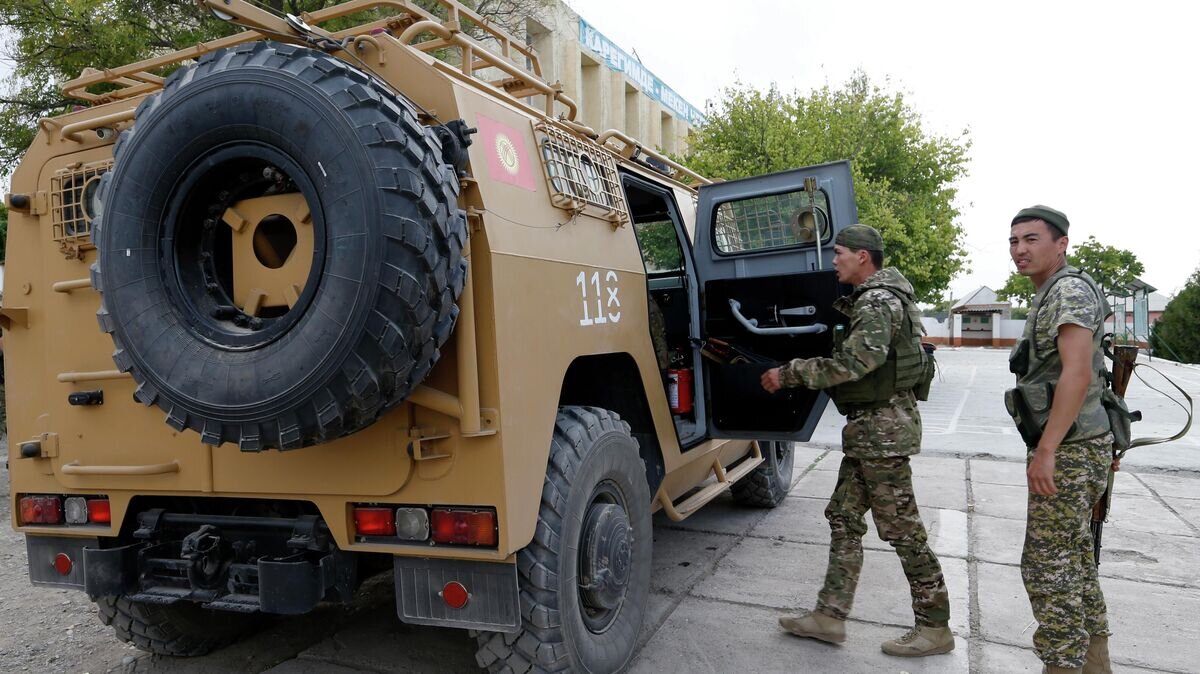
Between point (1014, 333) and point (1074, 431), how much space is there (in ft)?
178

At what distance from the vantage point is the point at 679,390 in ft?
15.0

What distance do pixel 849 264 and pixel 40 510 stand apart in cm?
352

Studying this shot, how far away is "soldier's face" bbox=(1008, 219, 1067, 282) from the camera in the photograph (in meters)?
3.12

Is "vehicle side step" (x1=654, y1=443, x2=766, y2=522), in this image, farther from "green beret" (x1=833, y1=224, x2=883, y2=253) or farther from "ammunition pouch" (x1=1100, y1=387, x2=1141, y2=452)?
"ammunition pouch" (x1=1100, y1=387, x2=1141, y2=452)

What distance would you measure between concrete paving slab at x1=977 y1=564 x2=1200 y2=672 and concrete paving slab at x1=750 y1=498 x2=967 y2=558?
55 cm

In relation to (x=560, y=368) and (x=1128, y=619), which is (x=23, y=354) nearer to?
(x=560, y=368)

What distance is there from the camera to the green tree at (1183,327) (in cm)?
3378

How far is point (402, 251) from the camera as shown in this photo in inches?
88.0

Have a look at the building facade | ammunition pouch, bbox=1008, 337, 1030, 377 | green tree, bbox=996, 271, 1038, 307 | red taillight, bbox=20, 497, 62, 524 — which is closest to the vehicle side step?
ammunition pouch, bbox=1008, 337, 1030, 377

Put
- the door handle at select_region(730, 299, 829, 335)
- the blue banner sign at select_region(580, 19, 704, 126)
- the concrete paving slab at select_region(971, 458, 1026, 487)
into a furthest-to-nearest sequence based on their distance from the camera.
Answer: the blue banner sign at select_region(580, 19, 704, 126)
the concrete paving slab at select_region(971, 458, 1026, 487)
the door handle at select_region(730, 299, 829, 335)

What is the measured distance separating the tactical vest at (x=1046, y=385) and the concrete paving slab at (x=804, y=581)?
131 cm

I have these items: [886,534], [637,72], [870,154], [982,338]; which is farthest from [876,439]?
[982,338]

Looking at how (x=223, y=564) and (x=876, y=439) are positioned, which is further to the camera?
(x=876, y=439)

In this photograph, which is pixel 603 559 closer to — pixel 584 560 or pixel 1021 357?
pixel 584 560
